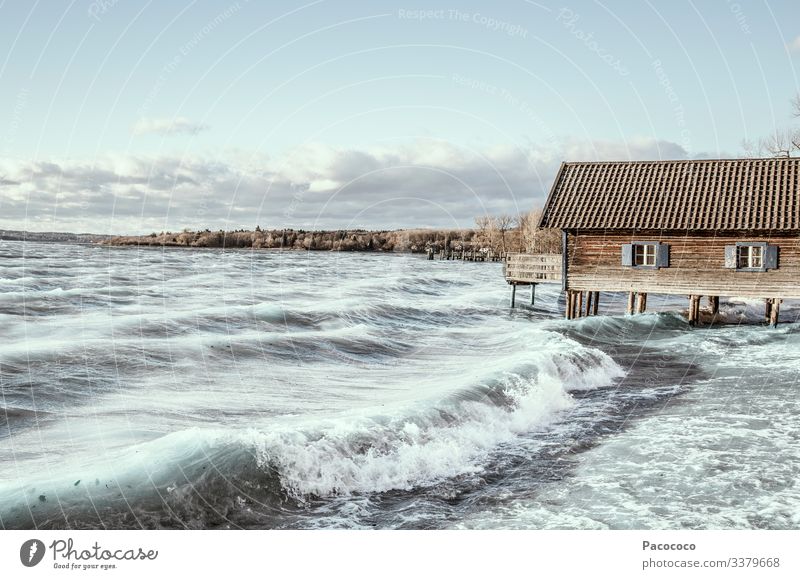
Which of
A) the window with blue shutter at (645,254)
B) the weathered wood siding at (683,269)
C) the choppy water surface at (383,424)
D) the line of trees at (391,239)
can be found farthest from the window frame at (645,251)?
the line of trees at (391,239)

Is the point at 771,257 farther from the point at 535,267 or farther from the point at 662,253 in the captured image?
the point at 535,267

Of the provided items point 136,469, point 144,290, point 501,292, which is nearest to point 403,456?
point 136,469

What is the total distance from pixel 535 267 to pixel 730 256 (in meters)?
6.84

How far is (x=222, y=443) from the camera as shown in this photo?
291 inches

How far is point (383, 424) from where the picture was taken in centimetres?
837

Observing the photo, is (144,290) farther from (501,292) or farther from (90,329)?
(501,292)

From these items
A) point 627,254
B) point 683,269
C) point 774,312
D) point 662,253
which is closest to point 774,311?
point 774,312

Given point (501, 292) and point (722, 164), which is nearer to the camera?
point (722, 164)

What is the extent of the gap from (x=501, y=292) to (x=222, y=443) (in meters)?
26.9

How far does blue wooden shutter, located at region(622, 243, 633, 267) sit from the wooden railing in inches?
138

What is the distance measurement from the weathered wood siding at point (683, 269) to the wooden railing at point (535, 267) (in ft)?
9.26

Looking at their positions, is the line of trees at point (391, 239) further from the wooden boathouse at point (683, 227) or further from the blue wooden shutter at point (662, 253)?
the blue wooden shutter at point (662, 253)

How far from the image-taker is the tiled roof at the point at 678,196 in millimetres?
18578

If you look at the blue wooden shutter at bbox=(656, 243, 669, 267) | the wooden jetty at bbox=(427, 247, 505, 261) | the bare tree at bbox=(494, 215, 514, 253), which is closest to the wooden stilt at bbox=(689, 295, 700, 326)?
the blue wooden shutter at bbox=(656, 243, 669, 267)
